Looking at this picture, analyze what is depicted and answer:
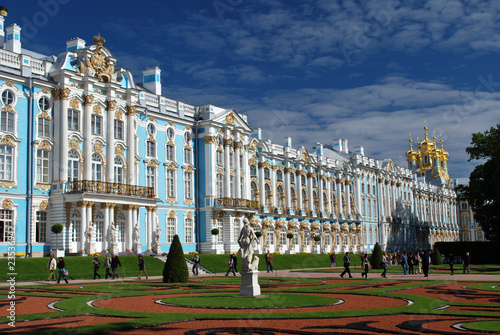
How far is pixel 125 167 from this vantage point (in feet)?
139

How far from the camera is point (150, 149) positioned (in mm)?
46094

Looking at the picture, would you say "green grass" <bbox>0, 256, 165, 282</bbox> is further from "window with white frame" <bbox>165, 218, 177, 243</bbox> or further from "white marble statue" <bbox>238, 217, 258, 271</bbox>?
"white marble statue" <bbox>238, 217, 258, 271</bbox>

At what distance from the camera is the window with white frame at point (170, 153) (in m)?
47.7

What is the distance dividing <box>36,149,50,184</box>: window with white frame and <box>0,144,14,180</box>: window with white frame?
5.91ft

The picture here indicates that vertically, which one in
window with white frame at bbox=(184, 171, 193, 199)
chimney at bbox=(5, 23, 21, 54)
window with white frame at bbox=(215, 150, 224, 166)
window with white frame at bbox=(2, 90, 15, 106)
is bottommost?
window with white frame at bbox=(184, 171, 193, 199)

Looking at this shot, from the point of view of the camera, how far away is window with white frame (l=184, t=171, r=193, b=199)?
49.3 m

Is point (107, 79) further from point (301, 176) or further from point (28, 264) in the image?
point (301, 176)

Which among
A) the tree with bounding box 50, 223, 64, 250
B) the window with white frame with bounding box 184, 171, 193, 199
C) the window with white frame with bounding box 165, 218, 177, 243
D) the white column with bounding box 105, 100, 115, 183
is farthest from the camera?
the window with white frame with bounding box 184, 171, 193, 199

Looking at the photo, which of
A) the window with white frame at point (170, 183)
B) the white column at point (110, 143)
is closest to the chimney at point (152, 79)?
the window with white frame at point (170, 183)

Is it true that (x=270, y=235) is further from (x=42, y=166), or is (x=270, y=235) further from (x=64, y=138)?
(x=42, y=166)

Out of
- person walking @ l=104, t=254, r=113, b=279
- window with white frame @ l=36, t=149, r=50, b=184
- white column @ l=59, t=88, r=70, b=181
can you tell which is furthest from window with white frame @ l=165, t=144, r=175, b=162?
person walking @ l=104, t=254, r=113, b=279

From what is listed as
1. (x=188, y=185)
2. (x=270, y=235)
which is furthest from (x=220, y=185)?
(x=270, y=235)

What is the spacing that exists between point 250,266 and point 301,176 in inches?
1886

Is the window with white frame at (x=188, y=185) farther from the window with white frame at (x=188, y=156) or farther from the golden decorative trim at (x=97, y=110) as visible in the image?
the golden decorative trim at (x=97, y=110)
